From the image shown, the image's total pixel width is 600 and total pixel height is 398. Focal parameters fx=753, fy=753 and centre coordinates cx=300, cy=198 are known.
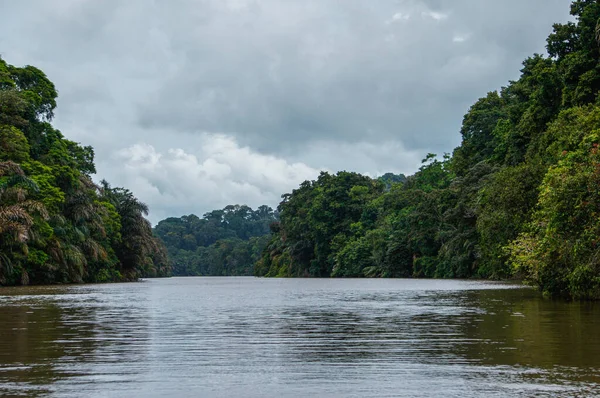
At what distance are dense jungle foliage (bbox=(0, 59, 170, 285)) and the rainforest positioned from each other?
0.35 feet

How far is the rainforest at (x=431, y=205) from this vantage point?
932 inches

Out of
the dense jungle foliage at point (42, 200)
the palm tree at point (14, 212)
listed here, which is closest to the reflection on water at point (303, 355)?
the palm tree at point (14, 212)

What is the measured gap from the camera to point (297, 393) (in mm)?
7199

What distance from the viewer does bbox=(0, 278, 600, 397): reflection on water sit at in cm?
751

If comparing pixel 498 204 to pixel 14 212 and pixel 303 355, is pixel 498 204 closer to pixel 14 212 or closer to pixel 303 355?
pixel 14 212

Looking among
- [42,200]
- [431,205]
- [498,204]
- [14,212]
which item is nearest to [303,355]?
[498,204]

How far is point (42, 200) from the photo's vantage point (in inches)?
1969

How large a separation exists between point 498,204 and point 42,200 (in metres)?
29.8

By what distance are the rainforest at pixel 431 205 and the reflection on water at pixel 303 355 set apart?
7.79 meters

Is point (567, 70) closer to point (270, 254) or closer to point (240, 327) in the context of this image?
point (240, 327)

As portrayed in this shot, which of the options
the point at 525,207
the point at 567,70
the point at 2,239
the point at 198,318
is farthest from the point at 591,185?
the point at 2,239

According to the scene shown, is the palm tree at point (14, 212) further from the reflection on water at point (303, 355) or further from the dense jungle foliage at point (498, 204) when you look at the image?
the reflection on water at point (303, 355)

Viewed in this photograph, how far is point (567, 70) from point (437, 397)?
36541 millimetres

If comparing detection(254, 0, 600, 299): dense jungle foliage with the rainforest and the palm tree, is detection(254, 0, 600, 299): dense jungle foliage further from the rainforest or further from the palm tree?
the palm tree
